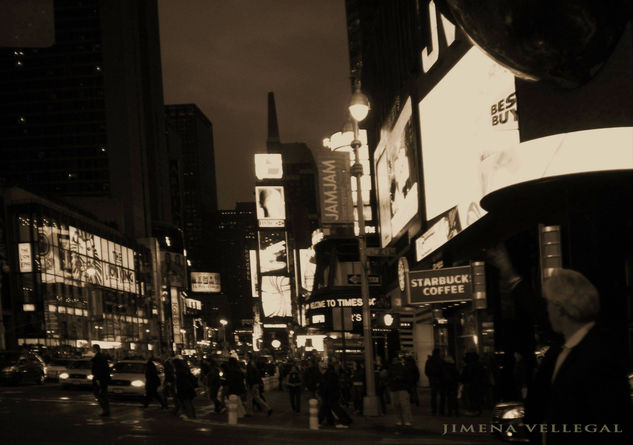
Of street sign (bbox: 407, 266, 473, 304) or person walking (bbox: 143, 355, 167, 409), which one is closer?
street sign (bbox: 407, 266, 473, 304)

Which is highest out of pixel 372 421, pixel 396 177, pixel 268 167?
pixel 268 167

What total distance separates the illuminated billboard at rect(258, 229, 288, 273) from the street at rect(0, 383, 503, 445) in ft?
307

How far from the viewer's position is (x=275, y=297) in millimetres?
118875

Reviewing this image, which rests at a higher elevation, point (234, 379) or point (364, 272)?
point (364, 272)

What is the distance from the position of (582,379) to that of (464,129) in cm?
2437

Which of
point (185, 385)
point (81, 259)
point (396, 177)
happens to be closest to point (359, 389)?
point (185, 385)

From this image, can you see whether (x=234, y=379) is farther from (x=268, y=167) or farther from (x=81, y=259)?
(x=268, y=167)

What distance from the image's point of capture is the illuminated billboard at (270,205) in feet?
410

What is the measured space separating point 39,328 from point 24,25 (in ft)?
276

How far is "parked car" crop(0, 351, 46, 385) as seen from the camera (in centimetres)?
3830

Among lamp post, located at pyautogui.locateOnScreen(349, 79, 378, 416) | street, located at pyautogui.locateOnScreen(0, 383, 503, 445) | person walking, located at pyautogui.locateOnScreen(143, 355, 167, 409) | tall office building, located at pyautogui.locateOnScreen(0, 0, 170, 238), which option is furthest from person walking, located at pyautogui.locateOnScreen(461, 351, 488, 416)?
tall office building, located at pyautogui.locateOnScreen(0, 0, 170, 238)

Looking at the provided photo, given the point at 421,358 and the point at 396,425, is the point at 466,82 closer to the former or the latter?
the point at 396,425

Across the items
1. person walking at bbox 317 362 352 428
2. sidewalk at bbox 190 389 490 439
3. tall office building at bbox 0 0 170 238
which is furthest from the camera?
tall office building at bbox 0 0 170 238

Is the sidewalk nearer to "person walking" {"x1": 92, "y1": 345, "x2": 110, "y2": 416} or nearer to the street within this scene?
the street
